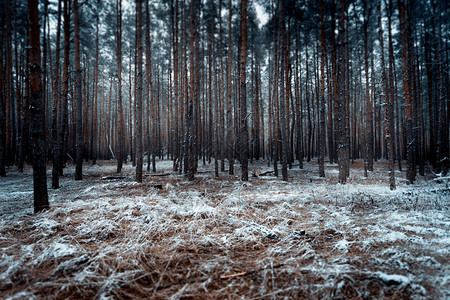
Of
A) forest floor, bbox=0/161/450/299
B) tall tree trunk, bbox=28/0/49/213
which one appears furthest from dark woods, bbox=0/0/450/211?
forest floor, bbox=0/161/450/299

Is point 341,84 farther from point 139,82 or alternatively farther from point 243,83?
point 139,82

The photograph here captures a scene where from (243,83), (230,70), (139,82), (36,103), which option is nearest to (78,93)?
(139,82)

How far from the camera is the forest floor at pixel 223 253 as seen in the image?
1.74 metres

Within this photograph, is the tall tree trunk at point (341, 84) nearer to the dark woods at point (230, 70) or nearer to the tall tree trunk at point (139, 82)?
the dark woods at point (230, 70)

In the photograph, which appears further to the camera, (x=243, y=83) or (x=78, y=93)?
(x=78, y=93)

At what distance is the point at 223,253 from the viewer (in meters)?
2.42

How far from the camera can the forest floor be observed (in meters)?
1.74

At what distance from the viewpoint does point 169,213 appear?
3777 mm

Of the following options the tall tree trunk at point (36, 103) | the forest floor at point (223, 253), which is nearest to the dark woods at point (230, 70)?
the tall tree trunk at point (36, 103)

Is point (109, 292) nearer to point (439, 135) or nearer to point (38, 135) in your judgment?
point (38, 135)

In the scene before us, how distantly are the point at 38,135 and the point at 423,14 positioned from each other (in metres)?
15.9

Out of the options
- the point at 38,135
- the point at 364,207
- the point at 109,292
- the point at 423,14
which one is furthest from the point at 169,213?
the point at 423,14

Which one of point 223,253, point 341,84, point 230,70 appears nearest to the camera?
point 223,253

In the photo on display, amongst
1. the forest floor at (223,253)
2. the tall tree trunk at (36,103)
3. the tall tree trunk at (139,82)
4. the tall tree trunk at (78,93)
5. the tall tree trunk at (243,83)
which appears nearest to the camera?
the forest floor at (223,253)
